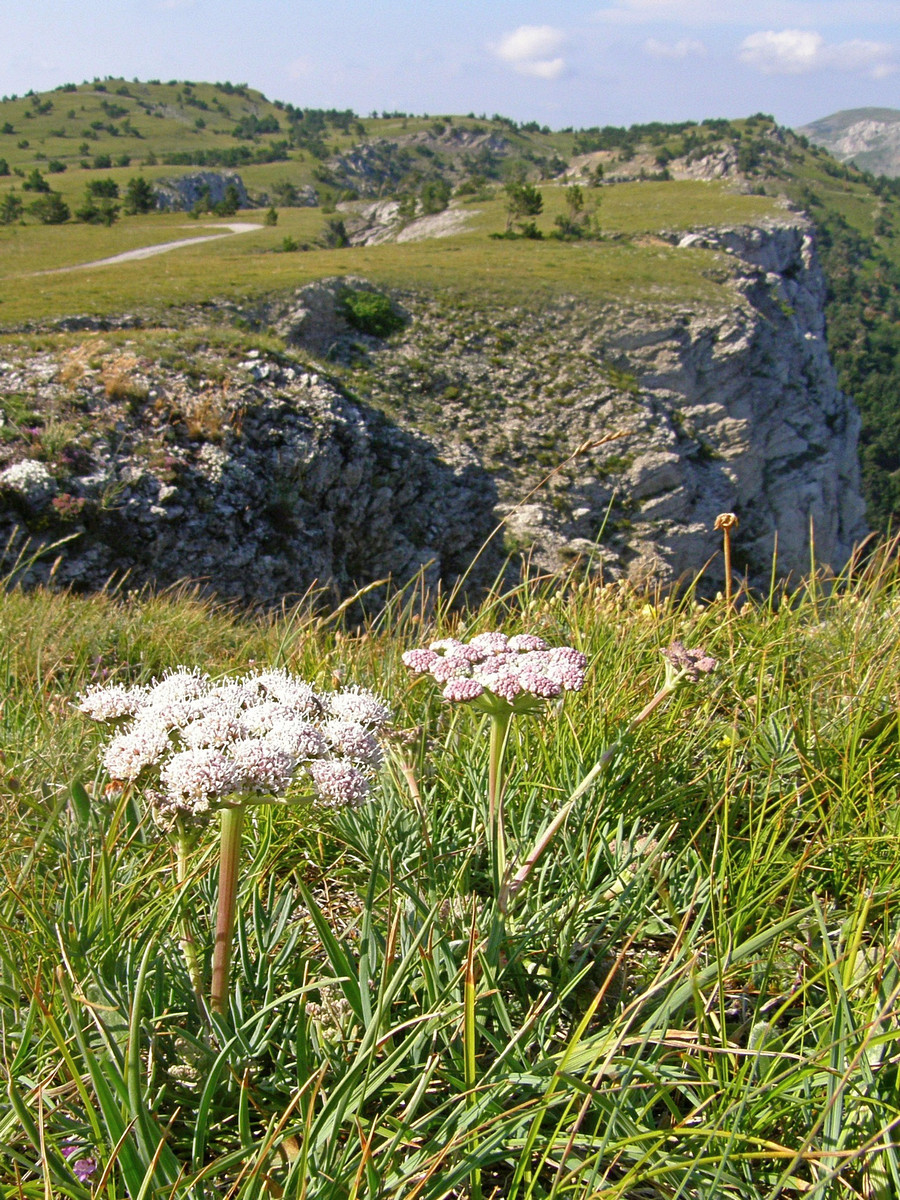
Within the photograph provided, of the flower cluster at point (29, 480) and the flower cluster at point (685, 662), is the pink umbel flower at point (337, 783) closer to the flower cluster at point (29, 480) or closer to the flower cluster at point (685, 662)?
the flower cluster at point (685, 662)

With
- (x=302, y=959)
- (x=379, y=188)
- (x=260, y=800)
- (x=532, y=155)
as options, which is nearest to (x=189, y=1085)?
(x=302, y=959)

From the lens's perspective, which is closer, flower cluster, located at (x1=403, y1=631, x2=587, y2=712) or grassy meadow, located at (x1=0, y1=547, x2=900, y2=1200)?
grassy meadow, located at (x1=0, y1=547, x2=900, y2=1200)

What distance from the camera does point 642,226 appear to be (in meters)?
55.4

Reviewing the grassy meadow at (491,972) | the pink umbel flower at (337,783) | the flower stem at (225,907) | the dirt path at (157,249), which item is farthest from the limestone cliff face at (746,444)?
the dirt path at (157,249)

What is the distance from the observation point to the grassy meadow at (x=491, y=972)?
1176mm

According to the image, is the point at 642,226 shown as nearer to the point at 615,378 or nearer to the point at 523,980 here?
the point at 615,378

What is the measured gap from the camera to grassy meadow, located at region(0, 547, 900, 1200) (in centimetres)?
118

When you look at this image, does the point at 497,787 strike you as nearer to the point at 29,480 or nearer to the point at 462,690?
the point at 462,690

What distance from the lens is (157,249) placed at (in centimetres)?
4772

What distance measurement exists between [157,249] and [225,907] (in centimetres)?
5546

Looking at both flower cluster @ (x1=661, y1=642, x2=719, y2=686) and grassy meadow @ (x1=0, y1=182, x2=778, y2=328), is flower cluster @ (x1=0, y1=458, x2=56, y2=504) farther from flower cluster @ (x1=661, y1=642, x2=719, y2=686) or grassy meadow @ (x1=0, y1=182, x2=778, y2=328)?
flower cluster @ (x1=661, y1=642, x2=719, y2=686)

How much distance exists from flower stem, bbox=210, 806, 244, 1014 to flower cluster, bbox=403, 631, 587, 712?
20.9 inches

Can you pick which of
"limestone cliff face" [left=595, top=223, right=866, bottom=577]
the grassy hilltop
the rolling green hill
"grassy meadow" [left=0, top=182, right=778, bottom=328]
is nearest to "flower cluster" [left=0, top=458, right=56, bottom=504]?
the grassy hilltop

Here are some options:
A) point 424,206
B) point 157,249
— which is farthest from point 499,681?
point 424,206
